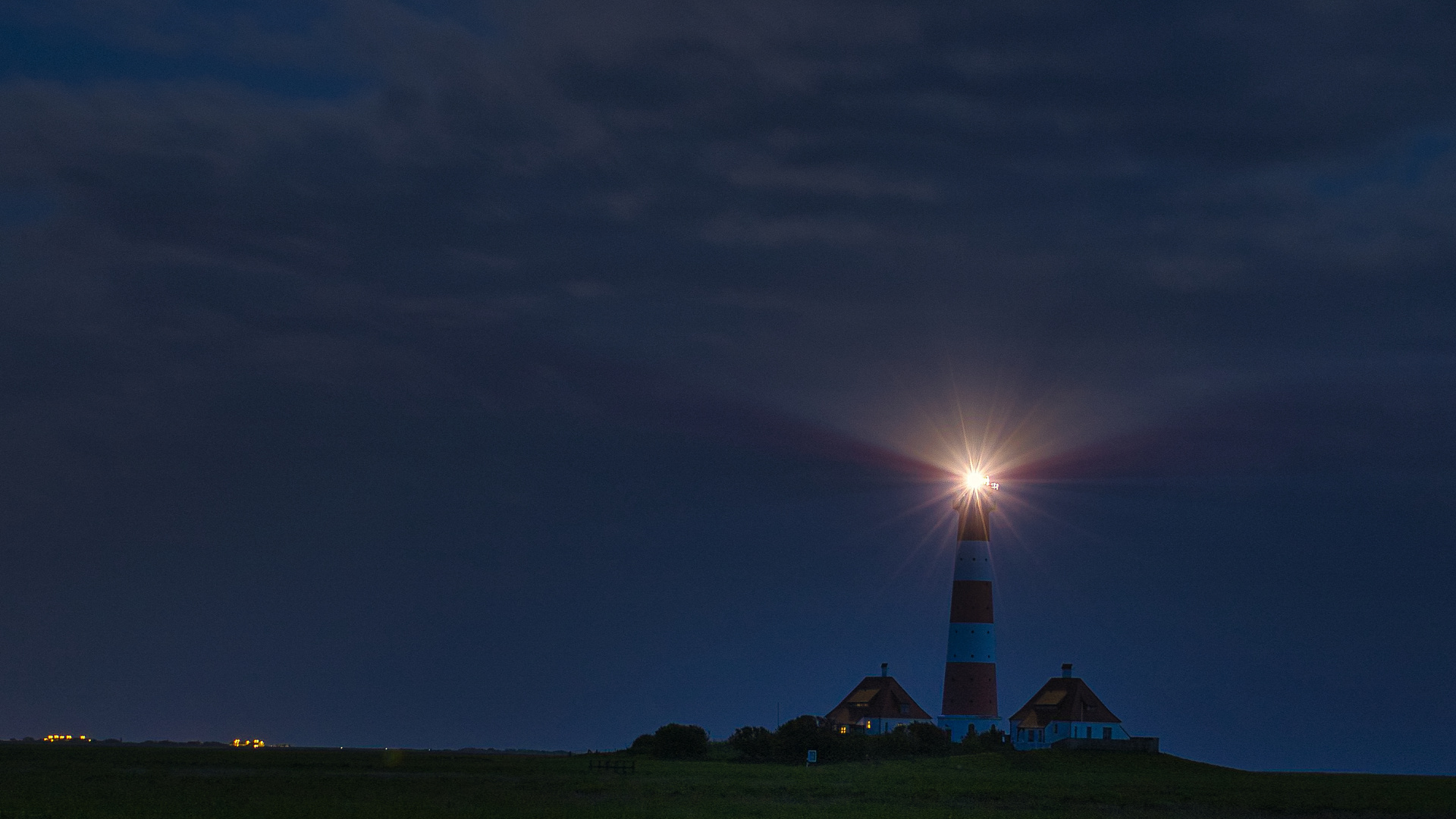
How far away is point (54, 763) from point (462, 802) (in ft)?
164

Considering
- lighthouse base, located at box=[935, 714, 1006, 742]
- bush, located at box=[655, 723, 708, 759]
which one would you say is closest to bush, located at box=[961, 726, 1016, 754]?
lighthouse base, located at box=[935, 714, 1006, 742]

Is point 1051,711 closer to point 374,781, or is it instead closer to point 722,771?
point 722,771

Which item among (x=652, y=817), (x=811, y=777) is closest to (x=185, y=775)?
(x=811, y=777)

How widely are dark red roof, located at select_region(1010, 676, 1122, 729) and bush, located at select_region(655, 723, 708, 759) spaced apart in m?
25.9

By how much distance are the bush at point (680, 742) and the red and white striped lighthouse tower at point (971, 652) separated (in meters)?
17.9

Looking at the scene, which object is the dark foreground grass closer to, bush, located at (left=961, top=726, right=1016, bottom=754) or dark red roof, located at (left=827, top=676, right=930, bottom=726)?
bush, located at (left=961, top=726, right=1016, bottom=754)

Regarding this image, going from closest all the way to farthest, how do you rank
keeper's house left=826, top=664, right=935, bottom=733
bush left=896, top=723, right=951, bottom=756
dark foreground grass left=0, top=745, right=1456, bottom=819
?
1. dark foreground grass left=0, top=745, right=1456, bottom=819
2. bush left=896, top=723, right=951, bottom=756
3. keeper's house left=826, top=664, right=935, bottom=733

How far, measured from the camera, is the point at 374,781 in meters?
73.0

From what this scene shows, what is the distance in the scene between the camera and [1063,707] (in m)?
108

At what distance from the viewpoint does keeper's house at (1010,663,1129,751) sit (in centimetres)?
10669

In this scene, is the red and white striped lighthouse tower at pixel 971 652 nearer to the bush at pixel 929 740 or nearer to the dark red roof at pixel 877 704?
the bush at pixel 929 740

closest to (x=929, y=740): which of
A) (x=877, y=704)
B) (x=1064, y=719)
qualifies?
(x=1064, y=719)

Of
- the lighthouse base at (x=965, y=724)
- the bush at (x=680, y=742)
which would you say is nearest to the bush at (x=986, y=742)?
the lighthouse base at (x=965, y=724)

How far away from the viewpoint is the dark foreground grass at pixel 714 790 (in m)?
52.0
